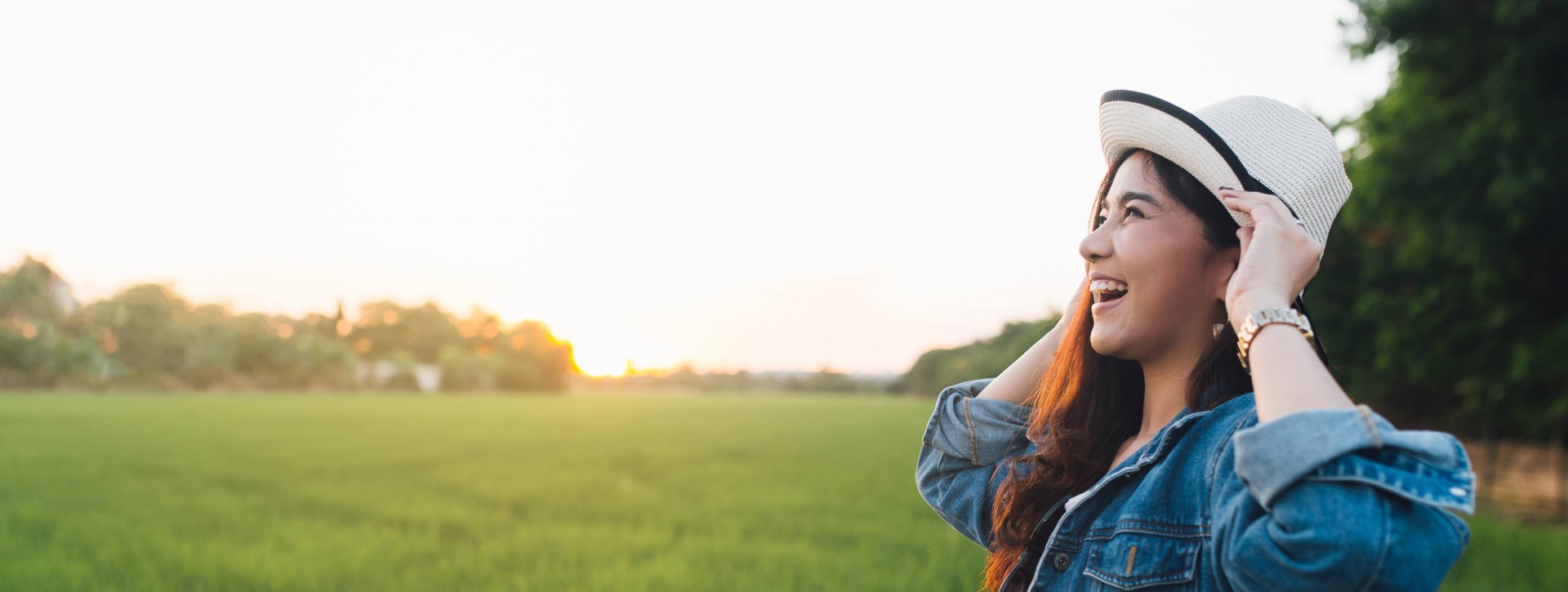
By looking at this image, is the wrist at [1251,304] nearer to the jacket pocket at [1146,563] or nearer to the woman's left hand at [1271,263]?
the woman's left hand at [1271,263]

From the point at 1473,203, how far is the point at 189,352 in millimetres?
51089

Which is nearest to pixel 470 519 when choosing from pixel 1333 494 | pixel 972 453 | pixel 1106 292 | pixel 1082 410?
pixel 972 453

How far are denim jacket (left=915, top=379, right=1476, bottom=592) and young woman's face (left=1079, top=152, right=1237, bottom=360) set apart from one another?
0.43ft

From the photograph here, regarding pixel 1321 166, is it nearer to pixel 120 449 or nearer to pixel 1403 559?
pixel 1403 559

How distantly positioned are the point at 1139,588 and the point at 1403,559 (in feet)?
1.11

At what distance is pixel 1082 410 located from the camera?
5.21 feet

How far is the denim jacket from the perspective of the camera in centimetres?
100

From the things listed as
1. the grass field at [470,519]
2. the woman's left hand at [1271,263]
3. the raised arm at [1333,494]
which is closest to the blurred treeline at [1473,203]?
the grass field at [470,519]

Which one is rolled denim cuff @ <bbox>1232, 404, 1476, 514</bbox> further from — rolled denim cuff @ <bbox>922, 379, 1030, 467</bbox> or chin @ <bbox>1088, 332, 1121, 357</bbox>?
rolled denim cuff @ <bbox>922, 379, 1030, 467</bbox>

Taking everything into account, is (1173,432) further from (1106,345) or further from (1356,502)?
(1356,502)

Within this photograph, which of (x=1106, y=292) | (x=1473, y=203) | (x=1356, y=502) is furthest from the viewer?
(x=1473, y=203)

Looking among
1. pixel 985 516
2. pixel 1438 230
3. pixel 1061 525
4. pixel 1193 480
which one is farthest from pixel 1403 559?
pixel 1438 230

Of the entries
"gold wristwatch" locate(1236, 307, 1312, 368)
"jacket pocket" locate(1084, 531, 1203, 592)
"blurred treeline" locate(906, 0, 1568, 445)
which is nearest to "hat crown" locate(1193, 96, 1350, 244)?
"gold wristwatch" locate(1236, 307, 1312, 368)

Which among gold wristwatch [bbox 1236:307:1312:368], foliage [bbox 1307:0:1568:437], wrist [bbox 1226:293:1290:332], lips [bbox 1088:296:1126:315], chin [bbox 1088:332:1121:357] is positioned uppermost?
foliage [bbox 1307:0:1568:437]
